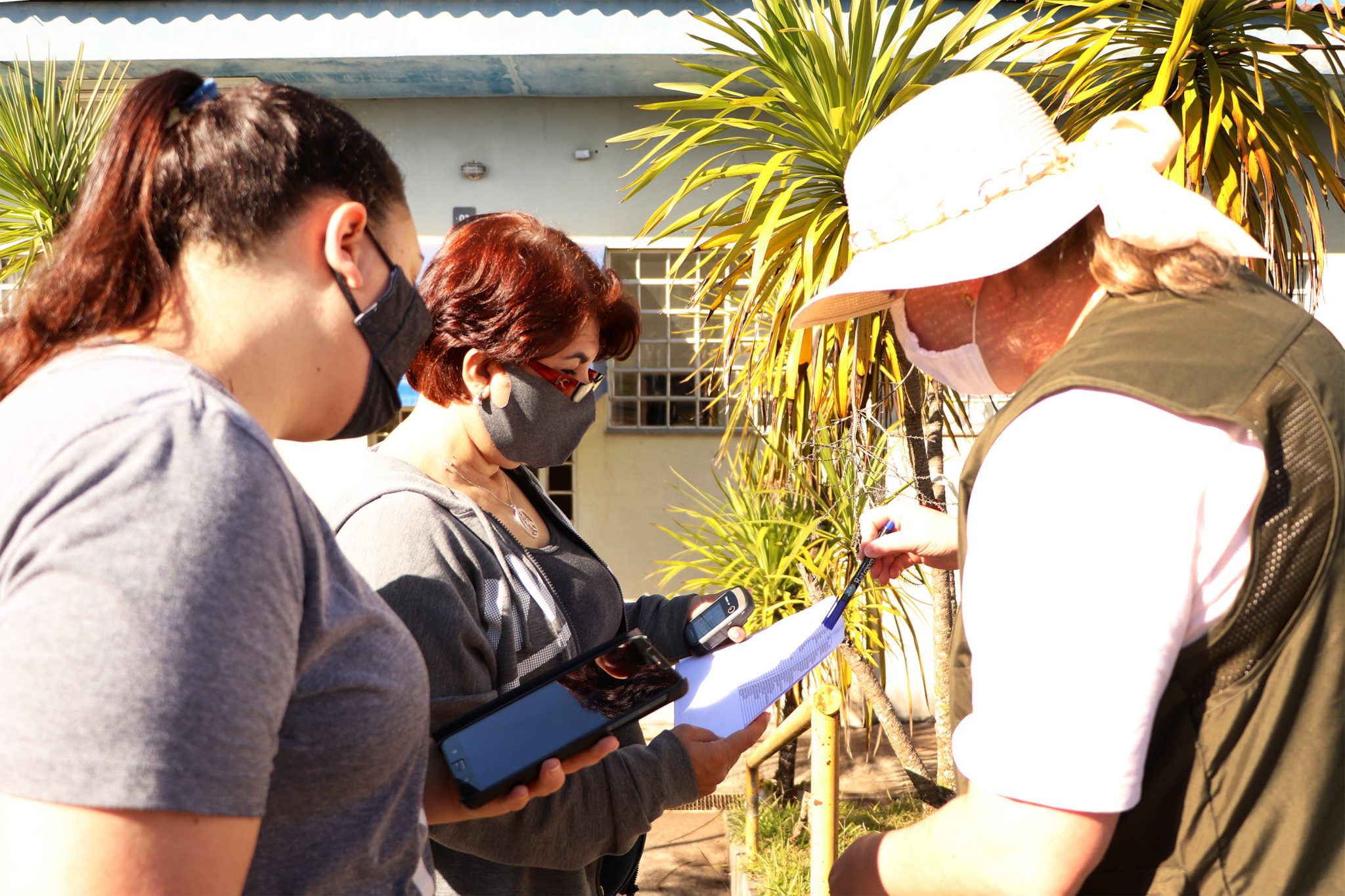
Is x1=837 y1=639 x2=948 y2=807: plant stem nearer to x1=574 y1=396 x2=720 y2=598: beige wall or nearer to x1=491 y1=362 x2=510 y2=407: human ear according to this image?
x1=491 y1=362 x2=510 y2=407: human ear

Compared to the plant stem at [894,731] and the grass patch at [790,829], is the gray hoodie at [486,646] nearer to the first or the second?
the grass patch at [790,829]

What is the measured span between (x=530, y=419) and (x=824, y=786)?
3.97 feet

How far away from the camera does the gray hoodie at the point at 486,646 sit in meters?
1.60

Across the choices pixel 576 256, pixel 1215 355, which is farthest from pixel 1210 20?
pixel 1215 355

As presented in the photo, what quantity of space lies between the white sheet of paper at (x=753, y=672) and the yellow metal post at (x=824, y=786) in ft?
1.88

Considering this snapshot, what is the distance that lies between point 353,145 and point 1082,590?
0.90m

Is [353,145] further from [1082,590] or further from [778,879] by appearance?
[778,879]

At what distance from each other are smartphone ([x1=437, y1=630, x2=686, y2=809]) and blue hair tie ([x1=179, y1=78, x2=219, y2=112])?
89 centimetres

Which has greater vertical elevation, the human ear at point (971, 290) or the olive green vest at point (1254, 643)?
the human ear at point (971, 290)

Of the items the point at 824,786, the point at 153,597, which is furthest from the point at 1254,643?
the point at 824,786

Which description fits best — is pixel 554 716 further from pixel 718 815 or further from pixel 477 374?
pixel 718 815

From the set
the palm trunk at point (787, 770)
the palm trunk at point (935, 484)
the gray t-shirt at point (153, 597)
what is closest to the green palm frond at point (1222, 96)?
the palm trunk at point (935, 484)

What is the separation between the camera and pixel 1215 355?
3.51ft

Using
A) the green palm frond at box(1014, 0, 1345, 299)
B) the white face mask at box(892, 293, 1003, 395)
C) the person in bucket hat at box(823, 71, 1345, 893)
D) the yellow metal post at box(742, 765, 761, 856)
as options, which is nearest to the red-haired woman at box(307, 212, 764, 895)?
the person in bucket hat at box(823, 71, 1345, 893)
